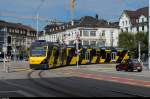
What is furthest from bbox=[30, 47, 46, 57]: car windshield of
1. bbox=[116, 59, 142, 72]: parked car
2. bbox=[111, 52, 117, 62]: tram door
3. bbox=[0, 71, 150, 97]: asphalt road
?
bbox=[111, 52, 117, 62]: tram door

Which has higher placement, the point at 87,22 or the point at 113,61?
the point at 87,22

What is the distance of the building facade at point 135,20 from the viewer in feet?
365

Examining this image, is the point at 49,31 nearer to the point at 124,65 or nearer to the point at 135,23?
the point at 135,23

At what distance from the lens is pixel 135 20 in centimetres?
11606

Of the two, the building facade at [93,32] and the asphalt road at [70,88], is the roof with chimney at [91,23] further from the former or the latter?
the asphalt road at [70,88]

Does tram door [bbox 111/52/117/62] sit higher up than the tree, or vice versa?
the tree

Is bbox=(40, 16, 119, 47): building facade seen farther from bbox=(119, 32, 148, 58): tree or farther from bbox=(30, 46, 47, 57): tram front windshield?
bbox=(30, 46, 47, 57): tram front windshield

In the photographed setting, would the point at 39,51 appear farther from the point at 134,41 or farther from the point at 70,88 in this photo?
the point at 134,41

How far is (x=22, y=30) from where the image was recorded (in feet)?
585

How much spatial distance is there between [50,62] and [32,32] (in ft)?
448

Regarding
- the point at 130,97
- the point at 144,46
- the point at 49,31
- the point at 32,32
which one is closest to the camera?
the point at 130,97

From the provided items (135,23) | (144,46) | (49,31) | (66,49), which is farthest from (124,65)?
(49,31)

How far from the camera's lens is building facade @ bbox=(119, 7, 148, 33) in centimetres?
11119

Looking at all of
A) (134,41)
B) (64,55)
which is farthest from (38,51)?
(134,41)
